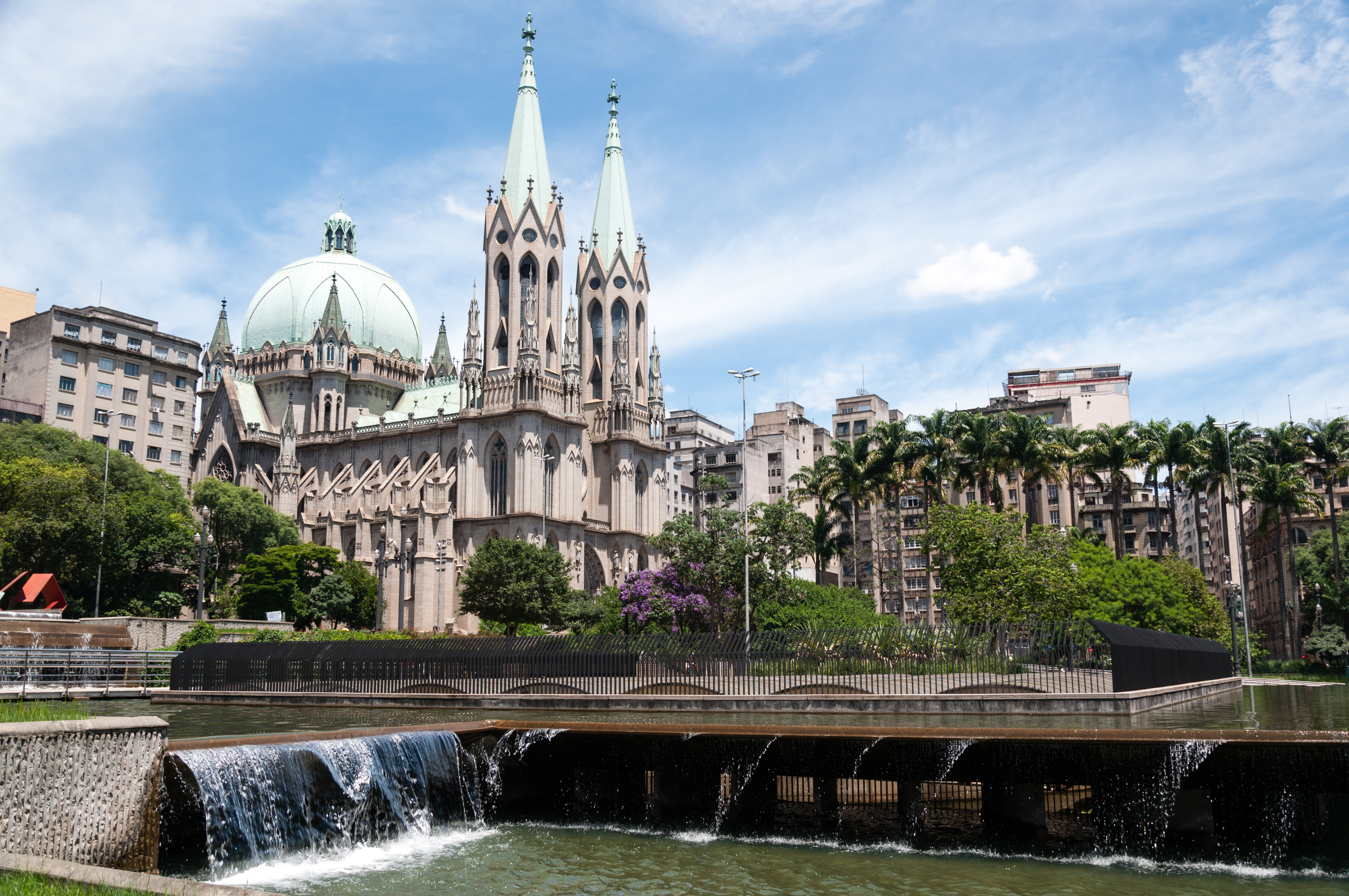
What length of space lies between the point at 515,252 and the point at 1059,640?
63993 mm

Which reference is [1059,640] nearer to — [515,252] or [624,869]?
A: [624,869]

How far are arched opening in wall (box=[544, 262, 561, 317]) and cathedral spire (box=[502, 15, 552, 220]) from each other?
4723mm

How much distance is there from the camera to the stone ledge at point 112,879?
8.80 meters

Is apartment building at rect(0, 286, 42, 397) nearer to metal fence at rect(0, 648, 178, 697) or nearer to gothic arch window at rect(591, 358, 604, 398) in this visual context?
gothic arch window at rect(591, 358, 604, 398)

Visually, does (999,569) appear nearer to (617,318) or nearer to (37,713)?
(37,713)

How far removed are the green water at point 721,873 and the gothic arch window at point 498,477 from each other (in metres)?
63.5

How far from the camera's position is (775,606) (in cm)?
4844

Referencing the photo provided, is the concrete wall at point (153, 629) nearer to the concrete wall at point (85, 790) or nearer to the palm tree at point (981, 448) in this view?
the concrete wall at point (85, 790)

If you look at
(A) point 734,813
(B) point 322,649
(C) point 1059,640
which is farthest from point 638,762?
(B) point 322,649

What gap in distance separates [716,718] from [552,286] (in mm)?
64705

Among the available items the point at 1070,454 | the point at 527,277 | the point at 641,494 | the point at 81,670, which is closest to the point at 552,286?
the point at 527,277

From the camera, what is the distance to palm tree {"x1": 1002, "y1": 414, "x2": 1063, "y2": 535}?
60.0 metres

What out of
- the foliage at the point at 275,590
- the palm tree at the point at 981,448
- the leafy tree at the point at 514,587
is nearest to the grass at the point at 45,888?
the leafy tree at the point at 514,587

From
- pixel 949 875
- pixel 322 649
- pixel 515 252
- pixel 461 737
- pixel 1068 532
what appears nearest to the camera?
pixel 949 875
